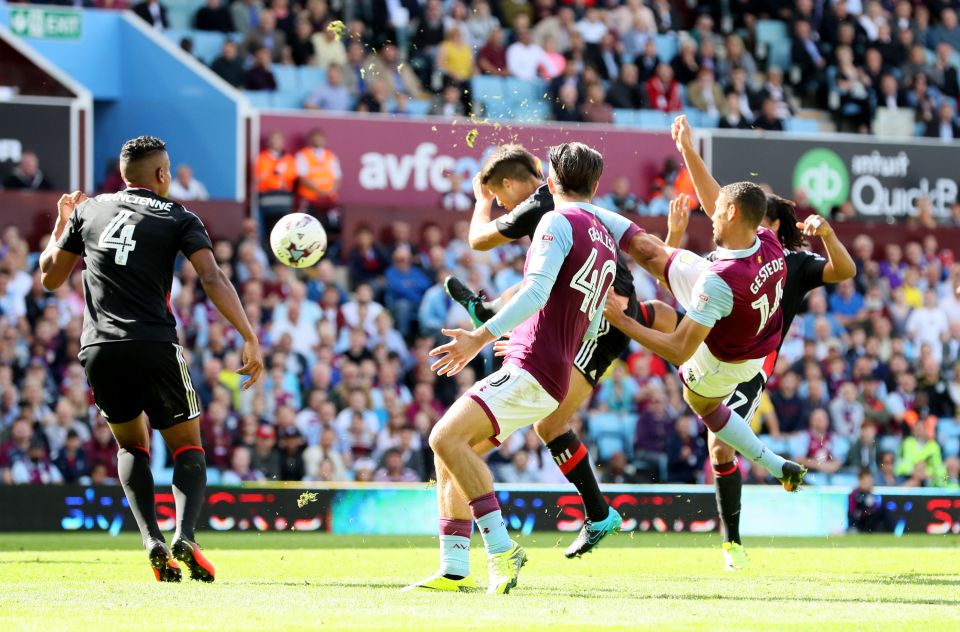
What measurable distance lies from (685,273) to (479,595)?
2501mm

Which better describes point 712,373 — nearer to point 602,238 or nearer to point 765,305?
point 765,305

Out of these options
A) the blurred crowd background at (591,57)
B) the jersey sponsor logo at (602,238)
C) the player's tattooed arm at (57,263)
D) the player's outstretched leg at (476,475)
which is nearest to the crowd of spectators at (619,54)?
the blurred crowd background at (591,57)

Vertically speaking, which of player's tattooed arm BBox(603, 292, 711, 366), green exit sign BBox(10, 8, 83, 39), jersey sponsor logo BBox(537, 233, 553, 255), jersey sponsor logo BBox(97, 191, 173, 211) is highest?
green exit sign BBox(10, 8, 83, 39)

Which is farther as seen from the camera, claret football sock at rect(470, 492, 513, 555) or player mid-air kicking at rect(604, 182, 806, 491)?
player mid-air kicking at rect(604, 182, 806, 491)

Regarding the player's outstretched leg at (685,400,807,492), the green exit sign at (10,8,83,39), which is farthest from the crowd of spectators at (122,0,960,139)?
the player's outstretched leg at (685,400,807,492)

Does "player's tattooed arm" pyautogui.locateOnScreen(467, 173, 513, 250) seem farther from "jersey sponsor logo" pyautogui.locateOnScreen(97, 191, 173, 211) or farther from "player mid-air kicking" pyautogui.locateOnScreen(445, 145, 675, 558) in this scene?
"jersey sponsor logo" pyautogui.locateOnScreen(97, 191, 173, 211)

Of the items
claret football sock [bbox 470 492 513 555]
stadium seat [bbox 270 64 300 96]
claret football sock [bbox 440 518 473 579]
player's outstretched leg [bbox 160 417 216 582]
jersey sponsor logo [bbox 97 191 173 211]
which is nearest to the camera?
claret football sock [bbox 470 492 513 555]

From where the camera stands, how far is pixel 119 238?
28.9ft

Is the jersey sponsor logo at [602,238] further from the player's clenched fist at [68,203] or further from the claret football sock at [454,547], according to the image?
the player's clenched fist at [68,203]

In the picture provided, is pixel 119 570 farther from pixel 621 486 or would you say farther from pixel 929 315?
pixel 929 315

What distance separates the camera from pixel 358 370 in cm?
1697

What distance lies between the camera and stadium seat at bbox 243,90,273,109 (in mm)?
19859

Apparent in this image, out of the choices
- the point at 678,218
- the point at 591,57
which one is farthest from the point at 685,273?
the point at 591,57

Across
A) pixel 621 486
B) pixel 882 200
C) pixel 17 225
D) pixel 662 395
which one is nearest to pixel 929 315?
pixel 882 200
